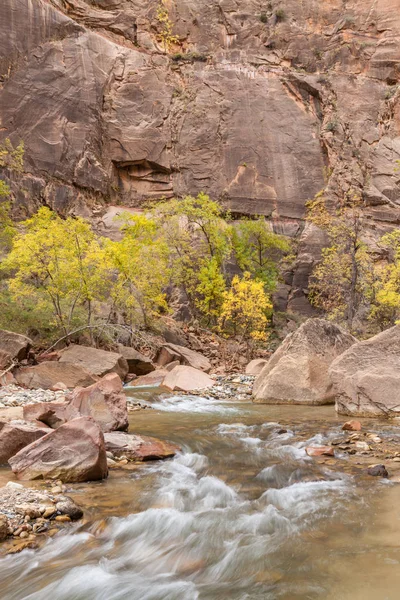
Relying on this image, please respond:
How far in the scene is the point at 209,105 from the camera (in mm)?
41469

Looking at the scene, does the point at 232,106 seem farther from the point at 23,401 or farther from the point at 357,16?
the point at 23,401

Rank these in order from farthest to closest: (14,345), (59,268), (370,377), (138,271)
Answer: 1. (138,271)
2. (59,268)
3. (14,345)
4. (370,377)

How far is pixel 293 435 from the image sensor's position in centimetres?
848

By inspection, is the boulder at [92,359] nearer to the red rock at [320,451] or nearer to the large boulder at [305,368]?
the large boulder at [305,368]

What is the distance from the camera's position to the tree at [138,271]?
21.2 m

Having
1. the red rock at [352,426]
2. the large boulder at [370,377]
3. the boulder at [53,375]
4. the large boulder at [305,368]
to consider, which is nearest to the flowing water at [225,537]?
the red rock at [352,426]

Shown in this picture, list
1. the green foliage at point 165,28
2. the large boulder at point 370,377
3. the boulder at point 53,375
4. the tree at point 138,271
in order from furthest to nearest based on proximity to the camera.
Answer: the green foliage at point 165,28 < the tree at point 138,271 < the boulder at point 53,375 < the large boulder at point 370,377

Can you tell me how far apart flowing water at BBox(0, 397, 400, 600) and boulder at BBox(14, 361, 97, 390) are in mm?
7919

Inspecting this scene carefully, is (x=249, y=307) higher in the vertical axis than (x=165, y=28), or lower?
lower

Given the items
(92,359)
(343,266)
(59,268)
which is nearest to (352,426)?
(92,359)

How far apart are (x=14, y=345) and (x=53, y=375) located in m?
2.19

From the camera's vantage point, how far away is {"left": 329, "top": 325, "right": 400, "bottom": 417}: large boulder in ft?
32.0

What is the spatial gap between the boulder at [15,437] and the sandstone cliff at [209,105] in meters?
30.1

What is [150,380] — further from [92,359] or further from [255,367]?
[255,367]
